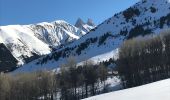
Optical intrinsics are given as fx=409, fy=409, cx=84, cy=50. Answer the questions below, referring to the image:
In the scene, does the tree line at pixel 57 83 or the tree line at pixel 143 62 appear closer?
the tree line at pixel 143 62

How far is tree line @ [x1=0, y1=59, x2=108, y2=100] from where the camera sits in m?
154

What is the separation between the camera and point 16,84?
159m

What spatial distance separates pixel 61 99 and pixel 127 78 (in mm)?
29889

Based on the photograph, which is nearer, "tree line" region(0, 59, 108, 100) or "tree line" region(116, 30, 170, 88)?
"tree line" region(116, 30, 170, 88)

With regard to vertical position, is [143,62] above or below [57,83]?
above

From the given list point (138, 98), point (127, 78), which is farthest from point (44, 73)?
point (138, 98)

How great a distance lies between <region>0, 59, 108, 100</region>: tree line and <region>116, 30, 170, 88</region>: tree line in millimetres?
9980

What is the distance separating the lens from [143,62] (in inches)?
6122

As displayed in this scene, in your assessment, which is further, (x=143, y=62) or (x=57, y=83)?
(x=57, y=83)

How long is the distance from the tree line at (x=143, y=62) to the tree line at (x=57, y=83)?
9980mm

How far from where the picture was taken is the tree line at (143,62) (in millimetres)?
149750

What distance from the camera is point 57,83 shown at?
161250 millimetres

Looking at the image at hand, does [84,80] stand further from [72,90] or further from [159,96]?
[159,96]

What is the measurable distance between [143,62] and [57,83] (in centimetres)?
3463
